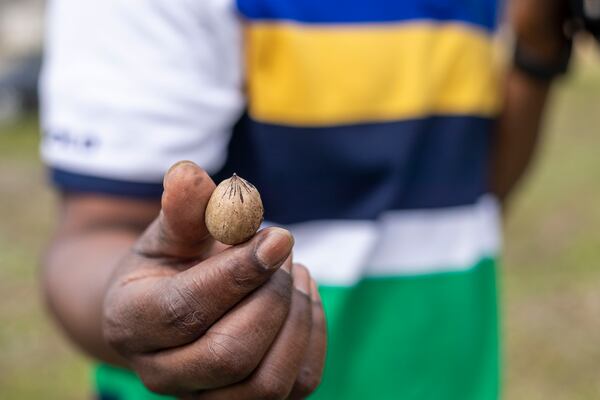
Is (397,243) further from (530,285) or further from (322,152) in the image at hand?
(530,285)

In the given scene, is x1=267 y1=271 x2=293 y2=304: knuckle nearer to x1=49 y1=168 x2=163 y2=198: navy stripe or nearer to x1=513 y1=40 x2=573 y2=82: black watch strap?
x1=49 y1=168 x2=163 y2=198: navy stripe

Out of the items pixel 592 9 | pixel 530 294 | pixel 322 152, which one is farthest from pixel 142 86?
pixel 530 294

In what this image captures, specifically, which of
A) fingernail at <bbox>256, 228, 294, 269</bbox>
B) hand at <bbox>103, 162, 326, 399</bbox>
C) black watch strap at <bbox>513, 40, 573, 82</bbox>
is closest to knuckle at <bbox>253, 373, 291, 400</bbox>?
hand at <bbox>103, 162, 326, 399</bbox>

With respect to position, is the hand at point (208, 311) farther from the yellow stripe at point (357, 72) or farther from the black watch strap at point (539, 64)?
the black watch strap at point (539, 64)

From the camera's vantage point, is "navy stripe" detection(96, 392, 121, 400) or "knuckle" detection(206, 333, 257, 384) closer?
"knuckle" detection(206, 333, 257, 384)

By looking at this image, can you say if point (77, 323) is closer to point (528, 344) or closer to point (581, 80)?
point (528, 344)

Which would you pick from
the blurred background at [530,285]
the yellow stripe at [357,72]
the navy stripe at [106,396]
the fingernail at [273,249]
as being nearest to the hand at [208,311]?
the fingernail at [273,249]
